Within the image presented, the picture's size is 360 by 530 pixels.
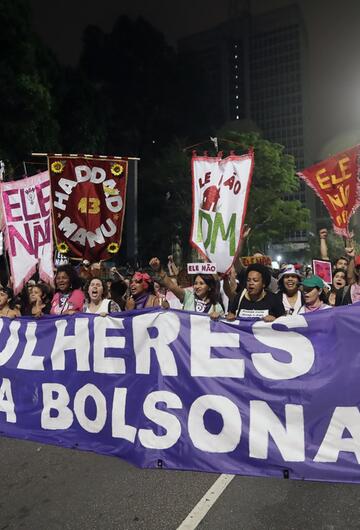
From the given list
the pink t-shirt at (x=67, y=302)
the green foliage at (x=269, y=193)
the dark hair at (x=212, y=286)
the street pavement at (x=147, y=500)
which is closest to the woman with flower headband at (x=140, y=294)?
the pink t-shirt at (x=67, y=302)

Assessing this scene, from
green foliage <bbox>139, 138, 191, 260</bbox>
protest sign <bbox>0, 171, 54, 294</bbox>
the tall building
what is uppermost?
the tall building

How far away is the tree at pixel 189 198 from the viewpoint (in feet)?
96.8

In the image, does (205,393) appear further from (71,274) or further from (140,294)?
(71,274)

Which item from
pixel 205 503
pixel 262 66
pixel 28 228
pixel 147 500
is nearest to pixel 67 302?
pixel 28 228

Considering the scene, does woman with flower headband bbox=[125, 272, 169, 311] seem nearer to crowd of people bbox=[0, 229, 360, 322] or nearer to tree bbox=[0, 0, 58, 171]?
crowd of people bbox=[0, 229, 360, 322]

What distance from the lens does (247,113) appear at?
416 feet

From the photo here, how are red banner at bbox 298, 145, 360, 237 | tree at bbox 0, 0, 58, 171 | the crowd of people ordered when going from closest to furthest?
the crowd of people < red banner at bbox 298, 145, 360, 237 < tree at bbox 0, 0, 58, 171

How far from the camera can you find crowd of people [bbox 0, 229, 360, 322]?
4.44m

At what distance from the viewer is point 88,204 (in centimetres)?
608

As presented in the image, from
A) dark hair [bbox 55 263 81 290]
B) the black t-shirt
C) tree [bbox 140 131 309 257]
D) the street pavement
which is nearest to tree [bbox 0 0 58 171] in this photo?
tree [bbox 140 131 309 257]

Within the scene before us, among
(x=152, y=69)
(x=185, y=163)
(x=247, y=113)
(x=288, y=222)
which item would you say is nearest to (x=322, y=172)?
(x=185, y=163)

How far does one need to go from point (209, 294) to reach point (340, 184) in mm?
2988

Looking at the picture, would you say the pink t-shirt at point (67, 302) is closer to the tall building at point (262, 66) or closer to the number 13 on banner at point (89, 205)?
the number 13 on banner at point (89, 205)

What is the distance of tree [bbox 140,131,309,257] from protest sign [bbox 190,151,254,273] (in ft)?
77.4
